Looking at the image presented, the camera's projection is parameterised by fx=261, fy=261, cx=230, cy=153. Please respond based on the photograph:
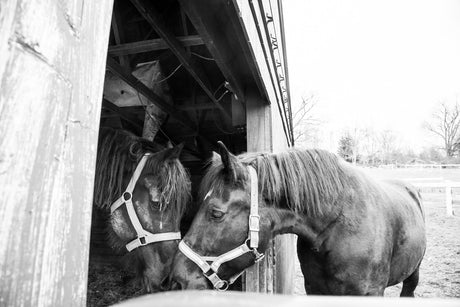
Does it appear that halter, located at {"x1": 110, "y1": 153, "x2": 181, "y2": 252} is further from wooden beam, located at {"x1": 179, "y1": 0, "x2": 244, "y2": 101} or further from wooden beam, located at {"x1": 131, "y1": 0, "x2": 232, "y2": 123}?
wooden beam, located at {"x1": 179, "y1": 0, "x2": 244, "y2": 101}

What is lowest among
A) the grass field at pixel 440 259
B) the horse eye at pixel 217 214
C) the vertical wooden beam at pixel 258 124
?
the grass field at pixel 440 259

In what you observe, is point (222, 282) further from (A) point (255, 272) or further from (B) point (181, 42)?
(B) point (181, 42)

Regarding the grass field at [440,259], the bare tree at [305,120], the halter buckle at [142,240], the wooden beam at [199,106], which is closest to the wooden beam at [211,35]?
the wooden beam at [199,106]

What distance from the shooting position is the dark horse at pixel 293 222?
1820 millimetres

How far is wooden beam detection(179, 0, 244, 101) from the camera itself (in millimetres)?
1524

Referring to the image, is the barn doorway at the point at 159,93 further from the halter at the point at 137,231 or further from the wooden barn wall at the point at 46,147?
the wooden barn wall at the point at 46,147

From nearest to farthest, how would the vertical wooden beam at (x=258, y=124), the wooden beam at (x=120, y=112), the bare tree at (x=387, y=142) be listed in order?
1. the vertical wooden beam at (x=258, y=124)
2. the wooden beam at (x=120, y=112)
3. the bare tree at (x=387, y=142)

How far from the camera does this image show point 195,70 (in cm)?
252

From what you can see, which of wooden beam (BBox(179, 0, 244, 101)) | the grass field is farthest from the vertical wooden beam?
the grass field

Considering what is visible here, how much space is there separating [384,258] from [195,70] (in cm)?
237

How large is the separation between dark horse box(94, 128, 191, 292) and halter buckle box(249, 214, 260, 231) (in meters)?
0.80

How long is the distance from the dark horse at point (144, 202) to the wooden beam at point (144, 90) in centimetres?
62

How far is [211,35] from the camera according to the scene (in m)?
1.78

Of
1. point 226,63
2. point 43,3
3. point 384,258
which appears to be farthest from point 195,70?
point 384,258
